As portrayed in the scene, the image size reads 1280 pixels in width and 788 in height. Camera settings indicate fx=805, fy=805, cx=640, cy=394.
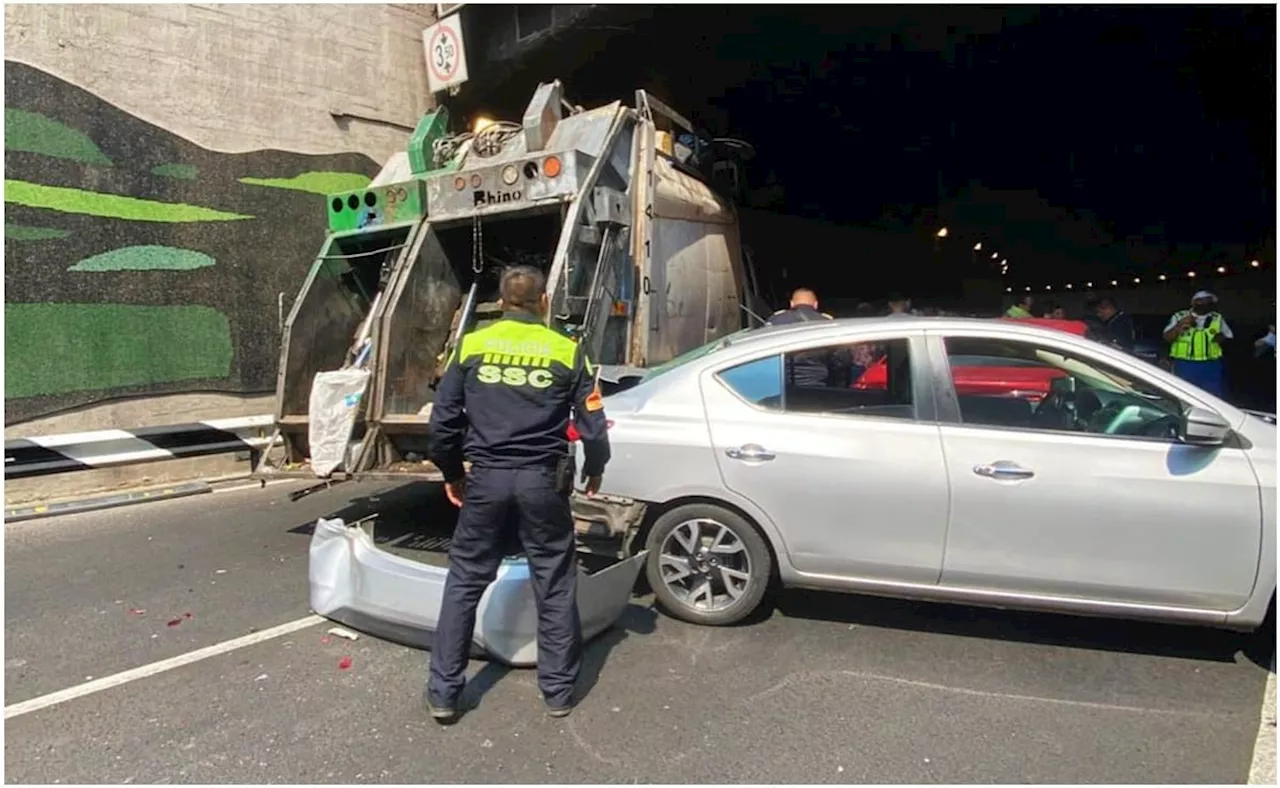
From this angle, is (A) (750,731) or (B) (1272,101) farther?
(B) (1272,101)

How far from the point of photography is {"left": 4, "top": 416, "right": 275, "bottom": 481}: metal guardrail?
702 cm

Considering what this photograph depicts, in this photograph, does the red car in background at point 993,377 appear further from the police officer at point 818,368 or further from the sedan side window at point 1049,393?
the police officer at point 818,368

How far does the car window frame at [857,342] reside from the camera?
149 inches

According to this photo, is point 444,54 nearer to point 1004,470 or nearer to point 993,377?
point 993,377

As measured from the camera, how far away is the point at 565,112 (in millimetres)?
7383

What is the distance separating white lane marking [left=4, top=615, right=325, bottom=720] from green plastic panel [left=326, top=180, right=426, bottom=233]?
10.8 ft

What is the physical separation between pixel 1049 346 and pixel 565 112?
5.06 m

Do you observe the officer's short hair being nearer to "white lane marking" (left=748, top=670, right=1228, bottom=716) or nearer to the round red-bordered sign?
"white lane marking" (left=748, top=670, right=1228, bottom=716)

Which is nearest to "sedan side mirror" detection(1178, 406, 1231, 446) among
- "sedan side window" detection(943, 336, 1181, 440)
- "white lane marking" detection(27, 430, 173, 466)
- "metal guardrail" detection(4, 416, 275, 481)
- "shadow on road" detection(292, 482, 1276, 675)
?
"sedan side window" detection(943, 336, 1181, 440)

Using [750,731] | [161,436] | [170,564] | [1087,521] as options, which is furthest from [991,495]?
[161,436]

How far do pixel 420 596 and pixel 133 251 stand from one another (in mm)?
6071

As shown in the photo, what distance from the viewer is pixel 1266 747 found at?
9.63 ft

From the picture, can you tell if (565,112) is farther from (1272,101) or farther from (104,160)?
(1272,101)

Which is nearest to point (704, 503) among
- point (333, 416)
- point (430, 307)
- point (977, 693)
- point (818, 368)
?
point (818, 368)
